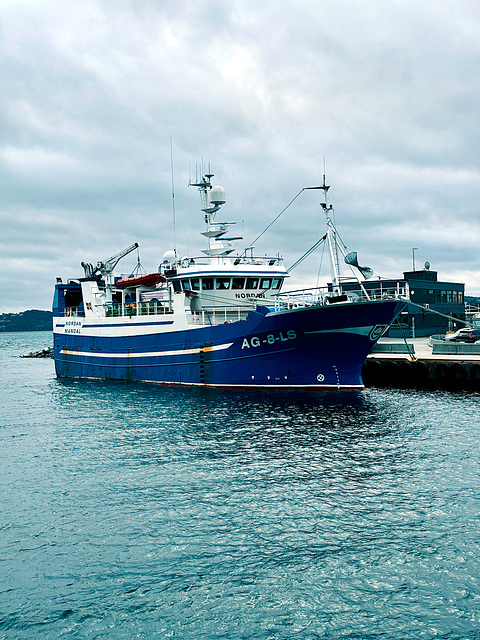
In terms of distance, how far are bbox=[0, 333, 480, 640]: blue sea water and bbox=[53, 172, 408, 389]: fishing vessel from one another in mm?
6208

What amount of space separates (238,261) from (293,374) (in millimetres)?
10523

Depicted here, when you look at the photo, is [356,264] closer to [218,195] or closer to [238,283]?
[238,283]

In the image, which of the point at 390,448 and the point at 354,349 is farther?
the point at 354,349

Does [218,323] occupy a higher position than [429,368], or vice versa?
[218,323]

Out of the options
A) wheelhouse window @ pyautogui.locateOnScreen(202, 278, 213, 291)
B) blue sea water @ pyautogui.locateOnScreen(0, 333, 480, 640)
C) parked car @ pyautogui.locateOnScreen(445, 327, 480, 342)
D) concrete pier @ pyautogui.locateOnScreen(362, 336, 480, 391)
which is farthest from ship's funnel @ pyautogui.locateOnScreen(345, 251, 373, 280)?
parked car @ pyautogui.locateOnScreen(445, 327, 480, 342)

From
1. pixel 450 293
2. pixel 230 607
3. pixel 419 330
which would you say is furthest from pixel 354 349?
pixel 450 293

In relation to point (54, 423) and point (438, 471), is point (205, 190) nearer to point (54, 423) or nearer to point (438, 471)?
point (54, 423)

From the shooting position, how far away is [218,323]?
3553 centimetres

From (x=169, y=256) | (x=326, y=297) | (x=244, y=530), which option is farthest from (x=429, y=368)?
(x=244, y=530)

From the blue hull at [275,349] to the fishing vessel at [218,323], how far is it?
0.21 feet

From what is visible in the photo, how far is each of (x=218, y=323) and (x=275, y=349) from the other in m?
5.82

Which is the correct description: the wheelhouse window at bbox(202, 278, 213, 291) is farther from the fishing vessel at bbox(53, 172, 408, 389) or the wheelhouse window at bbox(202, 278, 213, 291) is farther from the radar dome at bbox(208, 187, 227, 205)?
the radar dome at bbox(208, 187, 227, 205)

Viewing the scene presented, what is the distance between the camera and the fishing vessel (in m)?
29.6

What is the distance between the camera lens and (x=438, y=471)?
17453mm
